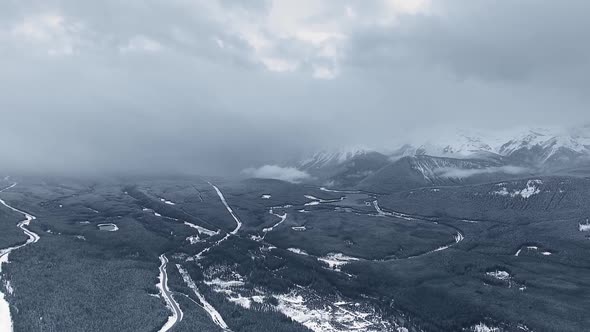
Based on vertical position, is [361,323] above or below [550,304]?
below

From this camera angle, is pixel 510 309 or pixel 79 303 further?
pixel 510 309

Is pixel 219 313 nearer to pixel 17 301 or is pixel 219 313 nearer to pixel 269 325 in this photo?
pixel 269 325

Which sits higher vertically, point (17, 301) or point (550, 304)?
point (550, 304)

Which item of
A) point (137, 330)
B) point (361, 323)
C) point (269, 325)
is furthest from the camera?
point (361, 323)

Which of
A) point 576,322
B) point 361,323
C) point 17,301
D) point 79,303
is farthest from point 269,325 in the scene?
point 576,322

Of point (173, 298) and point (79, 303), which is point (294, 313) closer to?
point (173, 298)

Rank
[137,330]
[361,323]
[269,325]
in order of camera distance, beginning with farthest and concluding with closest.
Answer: [361,323] → [269,325] → [137,330]

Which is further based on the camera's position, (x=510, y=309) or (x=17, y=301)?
(x=510, y=309)

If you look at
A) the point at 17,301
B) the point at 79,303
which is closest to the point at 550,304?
the point at 79,303
